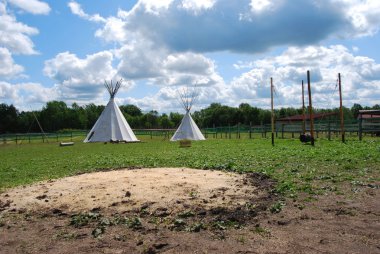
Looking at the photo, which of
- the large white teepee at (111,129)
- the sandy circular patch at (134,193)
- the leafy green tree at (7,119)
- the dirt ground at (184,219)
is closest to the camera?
the dirt ground at (184,219)

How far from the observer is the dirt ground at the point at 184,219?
4984 mm

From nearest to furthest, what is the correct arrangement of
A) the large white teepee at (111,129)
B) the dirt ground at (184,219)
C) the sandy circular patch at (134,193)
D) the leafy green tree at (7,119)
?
the dirt ground at (184,219), the sandy circular patch at (134,193), the large white teepee at (111,129), the leafy green tree at (7,119)

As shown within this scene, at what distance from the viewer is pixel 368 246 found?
15.4 ft

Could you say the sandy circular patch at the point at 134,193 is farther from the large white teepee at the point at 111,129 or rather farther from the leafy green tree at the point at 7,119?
the leafy green tree at the point at 7,119

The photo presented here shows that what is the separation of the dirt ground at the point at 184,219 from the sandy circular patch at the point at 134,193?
20 mm

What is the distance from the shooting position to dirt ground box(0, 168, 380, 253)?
498cm

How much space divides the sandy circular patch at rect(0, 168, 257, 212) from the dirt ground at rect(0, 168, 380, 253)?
20 millimetres

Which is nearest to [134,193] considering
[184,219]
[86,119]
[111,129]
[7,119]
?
[184,219]

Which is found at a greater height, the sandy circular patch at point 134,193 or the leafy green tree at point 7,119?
the leafy green tree at point 7,119

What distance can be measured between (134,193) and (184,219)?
1937 mm

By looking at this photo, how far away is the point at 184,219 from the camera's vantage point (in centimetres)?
605

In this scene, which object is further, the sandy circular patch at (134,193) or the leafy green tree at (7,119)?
the leafy green tree at (7,119)

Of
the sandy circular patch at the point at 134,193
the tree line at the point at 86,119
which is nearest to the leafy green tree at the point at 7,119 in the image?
the tree line at the point at 86,119

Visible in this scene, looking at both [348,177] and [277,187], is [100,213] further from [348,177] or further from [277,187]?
[348,177]
